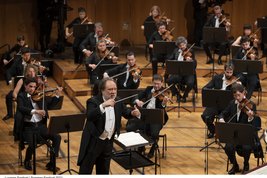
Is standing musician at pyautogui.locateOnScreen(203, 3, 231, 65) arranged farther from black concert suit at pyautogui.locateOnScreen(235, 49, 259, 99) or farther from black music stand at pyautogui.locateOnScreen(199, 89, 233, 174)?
black music stand at pyautogui.locateOnScreen(199, 89, 233, 174)

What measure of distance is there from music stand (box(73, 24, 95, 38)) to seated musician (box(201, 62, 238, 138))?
3.61 meters

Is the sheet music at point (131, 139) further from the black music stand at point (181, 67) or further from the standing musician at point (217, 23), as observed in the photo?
the standing musician at point (217, 23)

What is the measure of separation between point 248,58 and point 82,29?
3402 millimetres

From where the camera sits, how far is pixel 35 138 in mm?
7746

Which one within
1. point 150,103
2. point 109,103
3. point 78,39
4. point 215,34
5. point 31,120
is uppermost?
point 215,34

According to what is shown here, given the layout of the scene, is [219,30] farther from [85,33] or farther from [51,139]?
[51,139]

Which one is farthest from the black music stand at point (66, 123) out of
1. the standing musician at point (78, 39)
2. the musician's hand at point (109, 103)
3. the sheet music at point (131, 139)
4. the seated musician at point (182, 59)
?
the standing musician at point (78, 39)

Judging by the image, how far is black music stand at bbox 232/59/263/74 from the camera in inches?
372

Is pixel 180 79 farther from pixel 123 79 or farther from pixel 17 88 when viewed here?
pixel 17 88

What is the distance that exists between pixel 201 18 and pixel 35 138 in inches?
271

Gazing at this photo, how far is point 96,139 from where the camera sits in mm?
6207

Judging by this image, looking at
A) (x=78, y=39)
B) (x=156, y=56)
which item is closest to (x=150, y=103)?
(x=156, y=56)

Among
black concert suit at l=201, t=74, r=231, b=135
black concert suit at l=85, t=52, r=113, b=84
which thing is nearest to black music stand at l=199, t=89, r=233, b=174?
black concert suit at l=201, t=74, r=231, b=135

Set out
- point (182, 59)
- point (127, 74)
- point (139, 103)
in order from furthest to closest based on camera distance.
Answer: point (182, 59) → point (127, 74) → point (139, 103)
